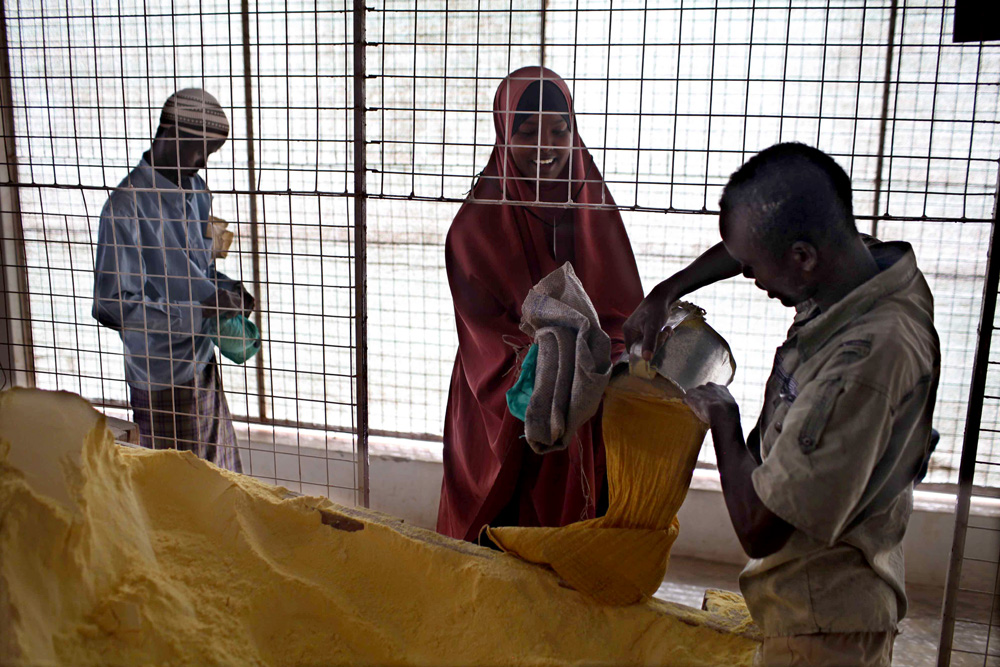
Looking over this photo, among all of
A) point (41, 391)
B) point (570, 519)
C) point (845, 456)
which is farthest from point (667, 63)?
point (41, 391)

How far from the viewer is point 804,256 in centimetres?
Answer: 117

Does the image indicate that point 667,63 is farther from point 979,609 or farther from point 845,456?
point 979,609

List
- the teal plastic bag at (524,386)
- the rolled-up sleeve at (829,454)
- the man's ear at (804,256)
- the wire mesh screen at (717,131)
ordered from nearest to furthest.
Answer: the rolled-up sleeve at (829,454) < the man's ear at (804,256) < the teal plastic bag at (524,386) < the wire mesh screen at (717,131)

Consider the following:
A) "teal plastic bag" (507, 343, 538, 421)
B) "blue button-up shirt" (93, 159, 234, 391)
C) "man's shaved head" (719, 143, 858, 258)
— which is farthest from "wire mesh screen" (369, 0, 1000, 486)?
"man's shaved head" (719, 143, 858, 258)

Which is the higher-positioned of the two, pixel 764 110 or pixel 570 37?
pixel 570 37

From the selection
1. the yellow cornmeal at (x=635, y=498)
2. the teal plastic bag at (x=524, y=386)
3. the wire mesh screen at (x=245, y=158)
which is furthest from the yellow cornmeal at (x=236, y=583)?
the wire mesh screen at (x=245, y=158)

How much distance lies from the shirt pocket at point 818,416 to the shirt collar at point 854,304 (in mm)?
132

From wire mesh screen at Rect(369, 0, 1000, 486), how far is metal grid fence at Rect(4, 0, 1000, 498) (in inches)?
0.4

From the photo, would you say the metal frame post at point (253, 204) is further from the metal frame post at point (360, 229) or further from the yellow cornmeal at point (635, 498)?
the yellow cornmeal at point (635, 498)

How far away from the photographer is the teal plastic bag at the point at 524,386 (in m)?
1.73

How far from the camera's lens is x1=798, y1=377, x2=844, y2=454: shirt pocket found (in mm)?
1074

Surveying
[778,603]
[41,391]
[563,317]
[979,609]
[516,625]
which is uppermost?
[563,317]

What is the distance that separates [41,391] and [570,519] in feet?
4.86

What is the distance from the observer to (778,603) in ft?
4.11
